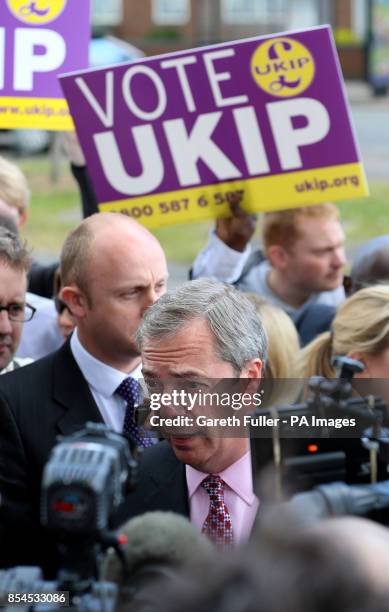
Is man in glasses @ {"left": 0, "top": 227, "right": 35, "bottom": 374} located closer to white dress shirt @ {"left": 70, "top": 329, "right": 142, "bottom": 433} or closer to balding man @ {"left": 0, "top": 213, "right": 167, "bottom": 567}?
balding man @ {"left": 0, "top": 213, "right": 167, "bottom": 567}

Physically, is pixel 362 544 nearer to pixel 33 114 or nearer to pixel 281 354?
pixel 281 354

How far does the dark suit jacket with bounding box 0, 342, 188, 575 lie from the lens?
9.97ft

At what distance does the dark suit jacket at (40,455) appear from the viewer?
304cm

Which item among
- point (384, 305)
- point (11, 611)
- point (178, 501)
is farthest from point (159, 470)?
point (11, 611)

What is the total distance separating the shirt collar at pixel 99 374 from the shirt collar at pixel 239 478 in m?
0.68

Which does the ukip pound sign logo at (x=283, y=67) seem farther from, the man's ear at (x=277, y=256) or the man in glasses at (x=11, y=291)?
the man in glasses at (x=11, y=291)

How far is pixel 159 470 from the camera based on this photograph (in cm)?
308

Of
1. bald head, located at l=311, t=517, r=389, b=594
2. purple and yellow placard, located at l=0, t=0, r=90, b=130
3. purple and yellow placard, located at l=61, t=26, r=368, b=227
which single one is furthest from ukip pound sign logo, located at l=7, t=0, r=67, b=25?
bald head, located at l=311, t=517, r=389, b=594

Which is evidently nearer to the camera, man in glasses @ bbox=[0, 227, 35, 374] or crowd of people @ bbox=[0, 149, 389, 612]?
crowd of people @ bbox=[0, 149, 389, 612]

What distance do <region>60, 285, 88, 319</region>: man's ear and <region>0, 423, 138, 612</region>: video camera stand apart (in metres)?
1.93

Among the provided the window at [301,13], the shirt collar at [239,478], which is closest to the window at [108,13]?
the window at [301,13]

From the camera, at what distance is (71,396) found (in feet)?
11.5

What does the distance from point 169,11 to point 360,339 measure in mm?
37219

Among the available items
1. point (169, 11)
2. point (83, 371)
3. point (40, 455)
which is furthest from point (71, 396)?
point (169, 11)
